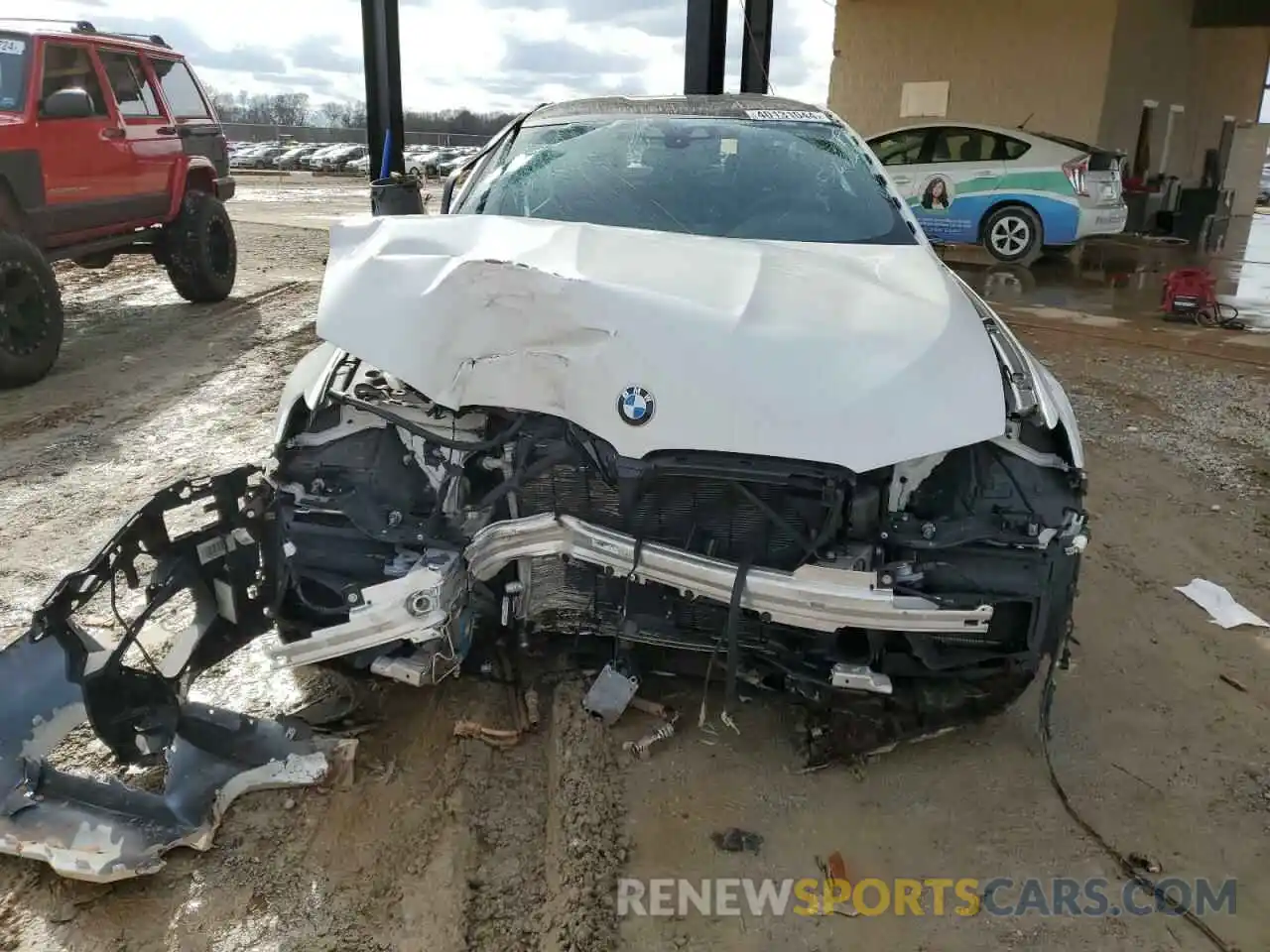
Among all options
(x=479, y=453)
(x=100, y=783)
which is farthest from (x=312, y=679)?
(x=479, y=453)

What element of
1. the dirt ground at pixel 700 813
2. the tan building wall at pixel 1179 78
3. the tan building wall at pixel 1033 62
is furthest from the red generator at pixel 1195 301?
the tan building wall at pixel 1179 78

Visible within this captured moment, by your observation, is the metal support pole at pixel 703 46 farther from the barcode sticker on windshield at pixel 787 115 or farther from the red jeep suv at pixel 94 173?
the barcode sticker on windshield at pixel 787 115

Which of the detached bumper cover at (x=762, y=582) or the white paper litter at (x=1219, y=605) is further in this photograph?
the white paper litter at (x=1219, y=605)

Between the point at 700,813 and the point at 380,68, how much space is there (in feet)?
34.6

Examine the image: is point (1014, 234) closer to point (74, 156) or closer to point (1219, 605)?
point (1219, 605)

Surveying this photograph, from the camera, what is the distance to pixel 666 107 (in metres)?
4.00

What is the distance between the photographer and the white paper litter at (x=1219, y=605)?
3.57 meters

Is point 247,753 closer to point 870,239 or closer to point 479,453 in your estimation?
point 479,453

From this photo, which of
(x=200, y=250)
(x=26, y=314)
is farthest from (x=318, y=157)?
(x=26, y=314)

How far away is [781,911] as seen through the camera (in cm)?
220

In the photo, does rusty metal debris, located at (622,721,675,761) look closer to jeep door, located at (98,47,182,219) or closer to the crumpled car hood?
the crumpled car hood

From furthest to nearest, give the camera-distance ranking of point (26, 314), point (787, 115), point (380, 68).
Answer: point (380, 68), point (26, 314), point (787, 115)

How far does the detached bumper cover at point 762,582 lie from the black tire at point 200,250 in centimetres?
720

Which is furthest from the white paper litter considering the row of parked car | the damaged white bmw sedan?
the row of parked car
